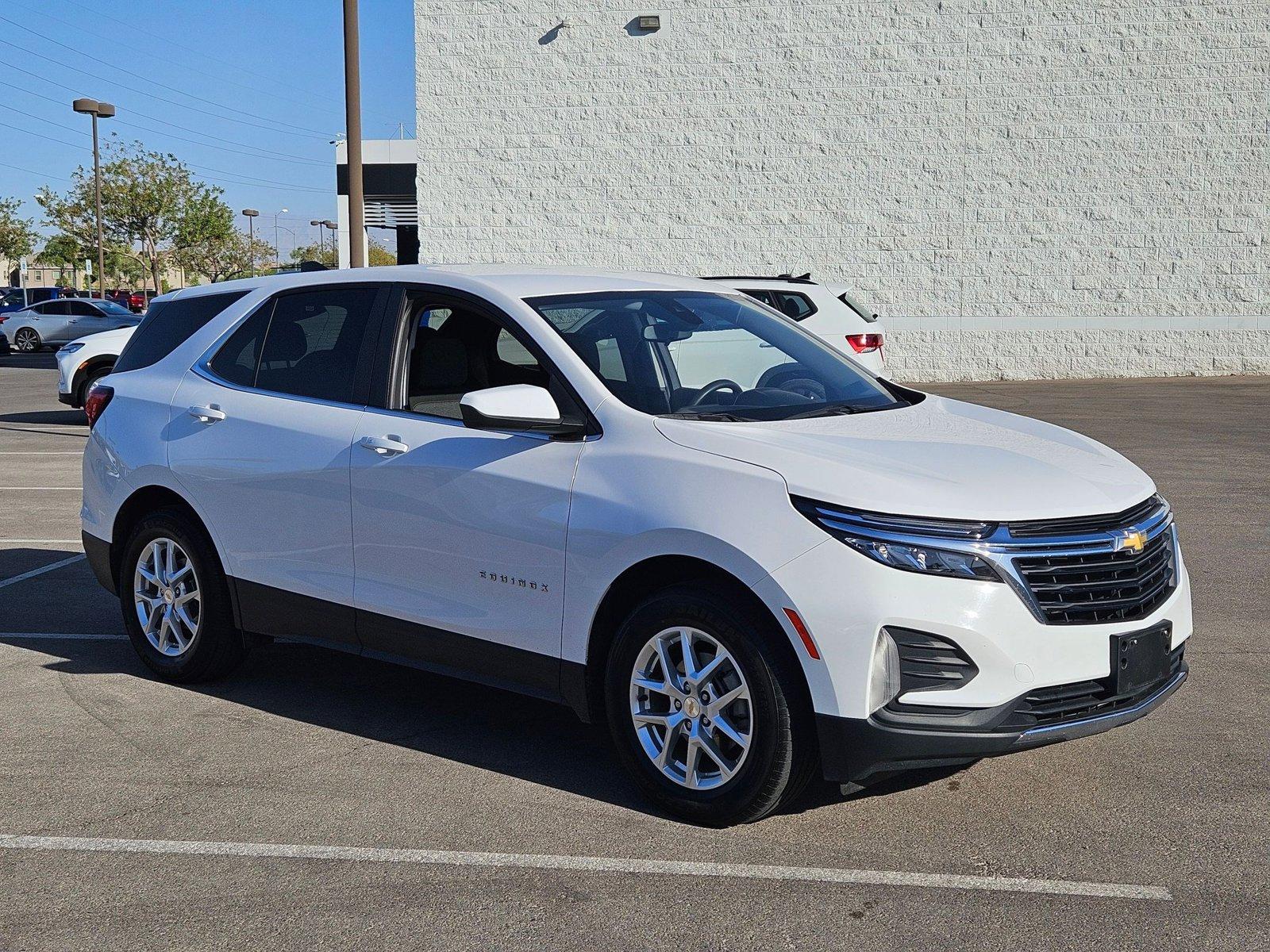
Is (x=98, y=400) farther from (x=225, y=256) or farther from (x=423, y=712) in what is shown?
(x=225, y=256)

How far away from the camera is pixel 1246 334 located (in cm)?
2595

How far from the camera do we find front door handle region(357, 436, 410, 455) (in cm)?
540

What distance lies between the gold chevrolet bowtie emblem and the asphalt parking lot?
0.91 meters

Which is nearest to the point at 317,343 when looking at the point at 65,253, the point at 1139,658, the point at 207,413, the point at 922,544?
the point at 207,413

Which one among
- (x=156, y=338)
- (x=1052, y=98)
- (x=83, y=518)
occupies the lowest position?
(x=83, y=518)

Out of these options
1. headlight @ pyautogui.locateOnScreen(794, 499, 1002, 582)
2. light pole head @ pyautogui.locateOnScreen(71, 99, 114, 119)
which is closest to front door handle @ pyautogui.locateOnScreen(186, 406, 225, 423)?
headlight @ pyautogui.locateOnScreen(794, 499, 1002, 582)

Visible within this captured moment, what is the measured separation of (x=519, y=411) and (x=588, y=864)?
1530 millimetres

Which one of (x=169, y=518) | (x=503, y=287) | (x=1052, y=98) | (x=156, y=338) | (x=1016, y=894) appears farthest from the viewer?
(x=1052, y=98)

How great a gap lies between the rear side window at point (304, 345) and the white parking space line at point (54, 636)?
179cm

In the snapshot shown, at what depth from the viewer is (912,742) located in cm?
423

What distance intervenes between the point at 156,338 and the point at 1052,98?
2156 cm

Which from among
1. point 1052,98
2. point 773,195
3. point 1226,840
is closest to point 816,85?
point 773,195

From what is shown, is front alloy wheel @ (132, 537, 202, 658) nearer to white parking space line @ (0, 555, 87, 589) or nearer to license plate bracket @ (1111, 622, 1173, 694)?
white parking space line @ (0, 555, 87, 589)

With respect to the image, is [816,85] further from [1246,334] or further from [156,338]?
[156,338]
